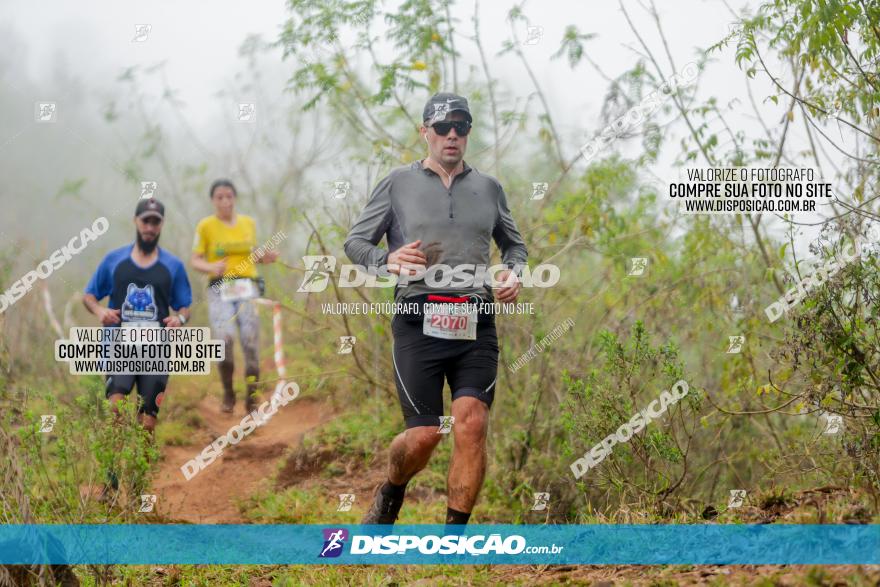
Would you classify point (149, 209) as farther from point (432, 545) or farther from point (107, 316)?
point (432, 545)

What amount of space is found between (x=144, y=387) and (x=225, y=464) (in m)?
1.22

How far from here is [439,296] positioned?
4.95m

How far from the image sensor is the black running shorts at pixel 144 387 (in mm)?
6633

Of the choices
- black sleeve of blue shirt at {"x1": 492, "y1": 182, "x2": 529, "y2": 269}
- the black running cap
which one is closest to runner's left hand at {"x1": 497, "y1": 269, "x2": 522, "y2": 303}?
black sleeve of blue shirt at {"x1": 492, "y1": 182, "x2": 529, "y2": 269}

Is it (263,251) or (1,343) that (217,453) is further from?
(1,343)

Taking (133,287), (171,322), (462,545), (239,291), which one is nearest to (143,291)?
(133,287)

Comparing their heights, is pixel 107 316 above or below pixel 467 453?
above

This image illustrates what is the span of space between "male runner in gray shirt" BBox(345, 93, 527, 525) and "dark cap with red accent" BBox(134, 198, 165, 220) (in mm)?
2447

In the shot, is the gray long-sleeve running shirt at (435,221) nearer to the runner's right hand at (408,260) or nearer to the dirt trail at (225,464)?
the runner's right hand at (408,260)

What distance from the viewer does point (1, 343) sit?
17.9 feet

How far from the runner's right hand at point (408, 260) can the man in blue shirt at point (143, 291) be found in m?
2.67

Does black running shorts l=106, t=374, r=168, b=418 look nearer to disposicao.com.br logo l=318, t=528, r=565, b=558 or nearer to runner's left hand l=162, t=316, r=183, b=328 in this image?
runner's left hand l=162, t=316, r=183, b=328

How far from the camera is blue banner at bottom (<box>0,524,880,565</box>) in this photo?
4121 mm

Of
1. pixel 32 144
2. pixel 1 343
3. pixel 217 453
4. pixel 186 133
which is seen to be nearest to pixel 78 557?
pixel 1 343
